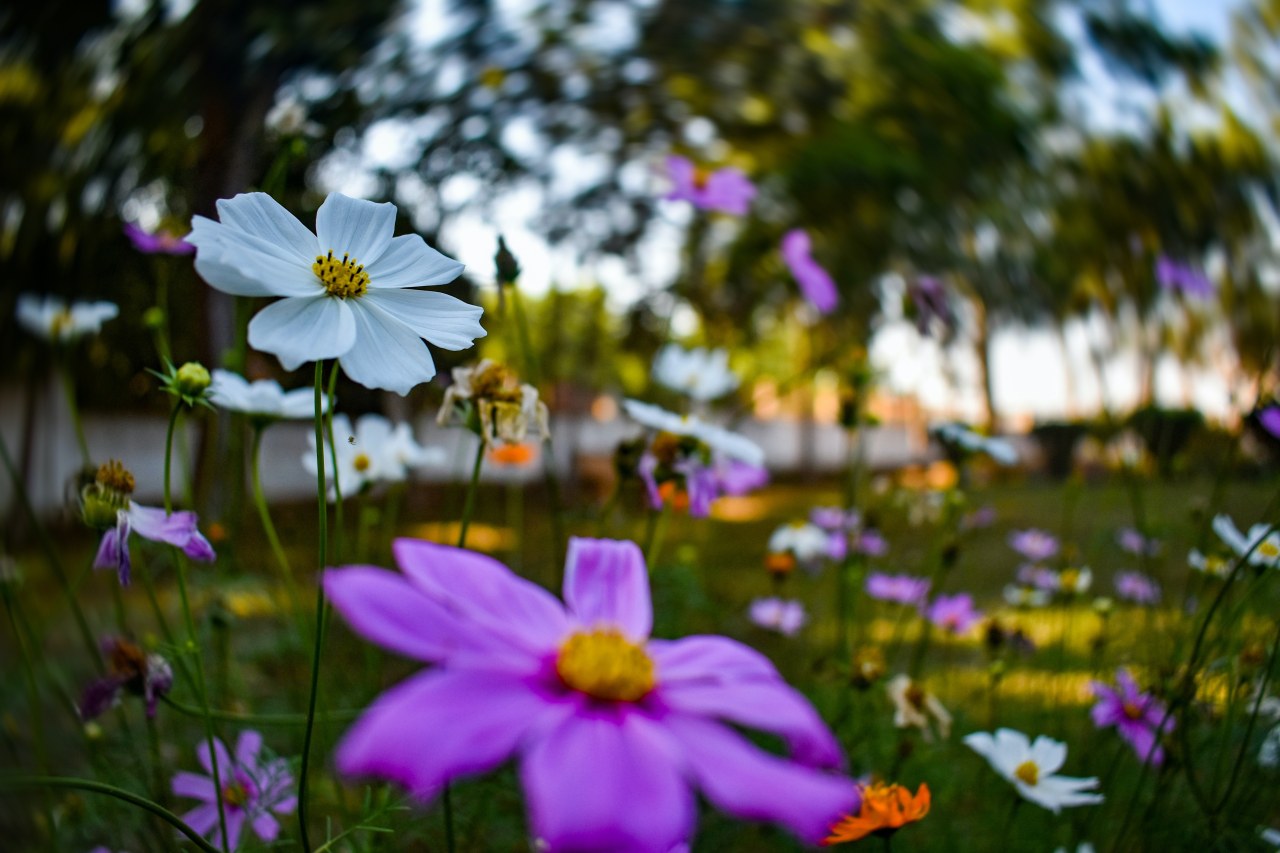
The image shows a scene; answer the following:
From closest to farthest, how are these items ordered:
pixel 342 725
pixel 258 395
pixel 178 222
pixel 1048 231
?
1. pixel 258 395
2. pixel 178 222
3. pixel 342 725
4. pixel 1048 231

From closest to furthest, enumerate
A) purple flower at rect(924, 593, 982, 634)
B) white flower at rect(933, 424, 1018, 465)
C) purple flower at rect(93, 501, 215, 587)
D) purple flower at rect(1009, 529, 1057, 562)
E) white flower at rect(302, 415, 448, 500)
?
purple flower at rect(93, 501, 215, 587) → white flower at rect(302, 415, 448, 500) → white flower at rect(933, 424, 1018, 465) → purple flower at rect(924, 593, 982, 634) → purple flower at rect(1009, 529, 1057, 562)

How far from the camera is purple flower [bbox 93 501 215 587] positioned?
10.0 inches

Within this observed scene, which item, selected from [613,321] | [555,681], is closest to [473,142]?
[555,681]

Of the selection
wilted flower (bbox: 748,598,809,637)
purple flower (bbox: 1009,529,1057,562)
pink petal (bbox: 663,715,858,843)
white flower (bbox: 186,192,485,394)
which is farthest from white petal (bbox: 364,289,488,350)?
purple flower (bbox: 1009,529,1057,562)

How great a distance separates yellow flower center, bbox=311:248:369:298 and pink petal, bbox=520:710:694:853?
0.13 m

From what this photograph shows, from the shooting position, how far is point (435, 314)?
22 centimetres

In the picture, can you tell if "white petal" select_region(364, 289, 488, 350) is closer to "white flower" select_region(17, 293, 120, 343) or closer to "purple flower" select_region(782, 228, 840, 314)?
"white flower" select_region(17, 293, 120, 343)

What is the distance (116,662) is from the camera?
38 cm

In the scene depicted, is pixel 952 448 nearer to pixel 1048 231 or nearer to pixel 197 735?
pixel 197 735

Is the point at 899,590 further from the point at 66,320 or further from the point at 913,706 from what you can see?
the point at 66,320

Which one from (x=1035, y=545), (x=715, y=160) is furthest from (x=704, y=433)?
(x=715, y=160)

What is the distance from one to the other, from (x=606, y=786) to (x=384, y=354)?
12cm

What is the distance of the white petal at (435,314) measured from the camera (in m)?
0.21

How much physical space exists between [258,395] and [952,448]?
57 centimetres
